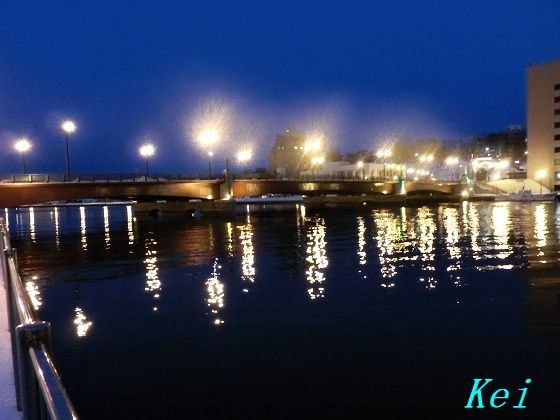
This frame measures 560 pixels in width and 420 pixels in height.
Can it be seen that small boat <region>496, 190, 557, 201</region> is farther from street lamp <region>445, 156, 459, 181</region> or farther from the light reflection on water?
the light reflection on water

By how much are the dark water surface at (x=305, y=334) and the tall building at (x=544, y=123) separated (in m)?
99.5

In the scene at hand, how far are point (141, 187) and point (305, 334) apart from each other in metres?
57.1

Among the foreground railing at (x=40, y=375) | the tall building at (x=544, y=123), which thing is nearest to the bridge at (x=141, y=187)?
the tall building at (x=544, y=123)

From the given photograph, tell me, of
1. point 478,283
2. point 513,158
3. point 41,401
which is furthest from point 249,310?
point 513,158

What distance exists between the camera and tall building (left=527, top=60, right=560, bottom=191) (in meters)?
116

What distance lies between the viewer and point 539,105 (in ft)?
389

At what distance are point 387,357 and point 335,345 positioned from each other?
55.1 inches

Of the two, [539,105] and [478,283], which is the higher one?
[539,105]

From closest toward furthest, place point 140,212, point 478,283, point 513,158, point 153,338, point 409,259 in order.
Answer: point 153,338 < point 478,283 < point 409,259 < point 140,212 < point 513,158

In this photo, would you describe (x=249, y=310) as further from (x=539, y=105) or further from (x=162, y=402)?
(x=539, y=105)

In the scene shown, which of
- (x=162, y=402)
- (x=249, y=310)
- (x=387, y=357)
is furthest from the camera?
(x=249, y=310)

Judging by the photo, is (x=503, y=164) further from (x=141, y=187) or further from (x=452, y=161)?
(x=141, y=187)

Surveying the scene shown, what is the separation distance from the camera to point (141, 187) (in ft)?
219

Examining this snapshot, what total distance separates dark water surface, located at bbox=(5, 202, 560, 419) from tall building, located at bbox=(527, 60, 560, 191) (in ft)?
326
